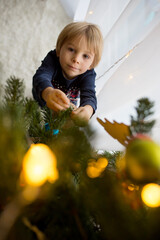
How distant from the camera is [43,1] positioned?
115cm

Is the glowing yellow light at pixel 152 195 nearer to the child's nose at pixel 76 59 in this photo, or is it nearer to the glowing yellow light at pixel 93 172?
the glowing yellow light at pixel 93 172

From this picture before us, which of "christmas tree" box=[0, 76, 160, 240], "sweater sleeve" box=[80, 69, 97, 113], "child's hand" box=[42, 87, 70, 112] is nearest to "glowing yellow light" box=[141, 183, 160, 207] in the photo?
"christmas tree" box=[0, 76, 160, 240]

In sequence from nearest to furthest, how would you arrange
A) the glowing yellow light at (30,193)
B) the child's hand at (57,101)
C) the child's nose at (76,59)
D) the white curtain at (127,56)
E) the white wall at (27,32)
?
the glowing yellow light at (30,193)
the child's hand at (57,101)
the child's nose at (76,59)
the white curtain at (127,56)
the white wall at (27,32)

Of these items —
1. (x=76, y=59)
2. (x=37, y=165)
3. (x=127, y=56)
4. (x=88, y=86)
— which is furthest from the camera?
(x=127, y=56)

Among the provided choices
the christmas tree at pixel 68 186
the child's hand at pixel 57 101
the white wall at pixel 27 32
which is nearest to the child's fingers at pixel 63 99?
the child's hand at pixel 57 101

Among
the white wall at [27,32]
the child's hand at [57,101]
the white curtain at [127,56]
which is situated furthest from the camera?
the white wall at [27,32]

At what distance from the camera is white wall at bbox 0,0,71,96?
3.26ft

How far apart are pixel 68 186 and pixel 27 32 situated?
3.83 ft

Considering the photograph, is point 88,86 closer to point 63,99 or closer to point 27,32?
point 63,99

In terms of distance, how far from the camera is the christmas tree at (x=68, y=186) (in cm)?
11

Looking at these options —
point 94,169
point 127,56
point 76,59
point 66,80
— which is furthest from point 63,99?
point 127,56

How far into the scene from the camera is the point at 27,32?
1.11 m

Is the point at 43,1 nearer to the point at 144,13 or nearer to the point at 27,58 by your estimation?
the point at 27,58

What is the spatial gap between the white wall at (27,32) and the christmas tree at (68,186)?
85cm
